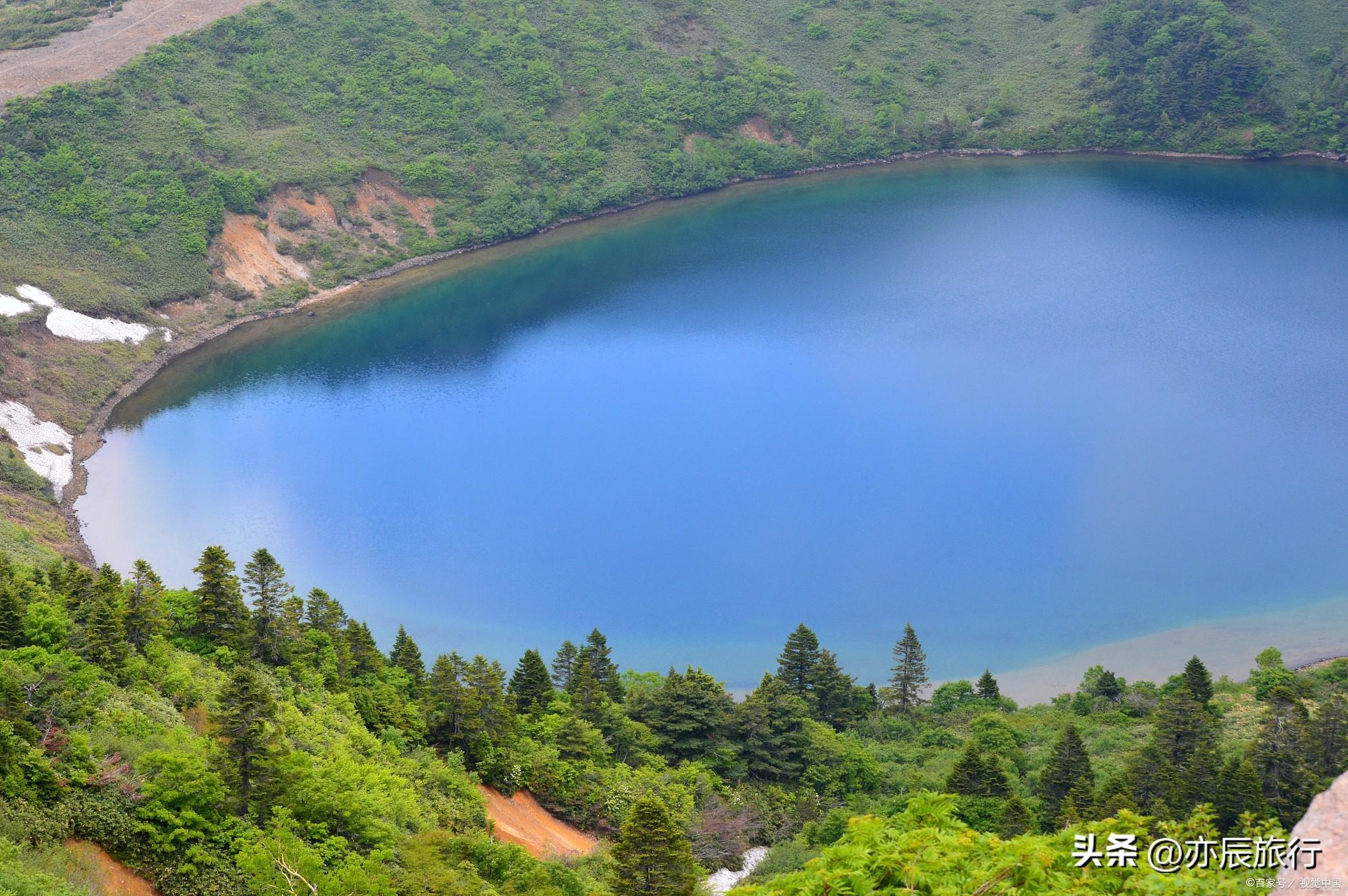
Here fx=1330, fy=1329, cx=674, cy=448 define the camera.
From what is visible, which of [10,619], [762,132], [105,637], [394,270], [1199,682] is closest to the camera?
[10,619]

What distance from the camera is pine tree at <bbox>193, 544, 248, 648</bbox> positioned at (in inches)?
1348

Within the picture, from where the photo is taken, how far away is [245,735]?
82.3 ft

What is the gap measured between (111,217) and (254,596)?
5970cm

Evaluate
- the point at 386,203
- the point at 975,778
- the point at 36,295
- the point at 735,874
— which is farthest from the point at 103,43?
the point at 975,778

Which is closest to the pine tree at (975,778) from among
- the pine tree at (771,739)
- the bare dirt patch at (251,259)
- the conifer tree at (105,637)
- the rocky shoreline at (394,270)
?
the pine tree at (771,739)

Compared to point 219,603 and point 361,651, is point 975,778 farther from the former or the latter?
point 219,603

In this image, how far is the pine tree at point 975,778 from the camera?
33.9 meters

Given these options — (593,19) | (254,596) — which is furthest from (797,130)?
(254,596)

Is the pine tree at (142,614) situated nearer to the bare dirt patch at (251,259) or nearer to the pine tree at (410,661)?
the pine tree at (410,661)

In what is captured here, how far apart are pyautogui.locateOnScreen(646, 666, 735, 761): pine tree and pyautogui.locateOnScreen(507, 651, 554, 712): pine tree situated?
11.0 feet

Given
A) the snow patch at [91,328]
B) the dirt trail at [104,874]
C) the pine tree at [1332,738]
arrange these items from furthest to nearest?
the snow patch at [91,328], the pine tree at [1332,738], the dirt trail at [104,874]

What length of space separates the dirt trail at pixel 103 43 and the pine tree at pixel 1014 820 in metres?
84.2

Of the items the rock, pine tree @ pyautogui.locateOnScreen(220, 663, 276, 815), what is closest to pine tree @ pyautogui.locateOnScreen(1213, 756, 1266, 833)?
the rock

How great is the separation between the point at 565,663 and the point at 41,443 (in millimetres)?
36525
